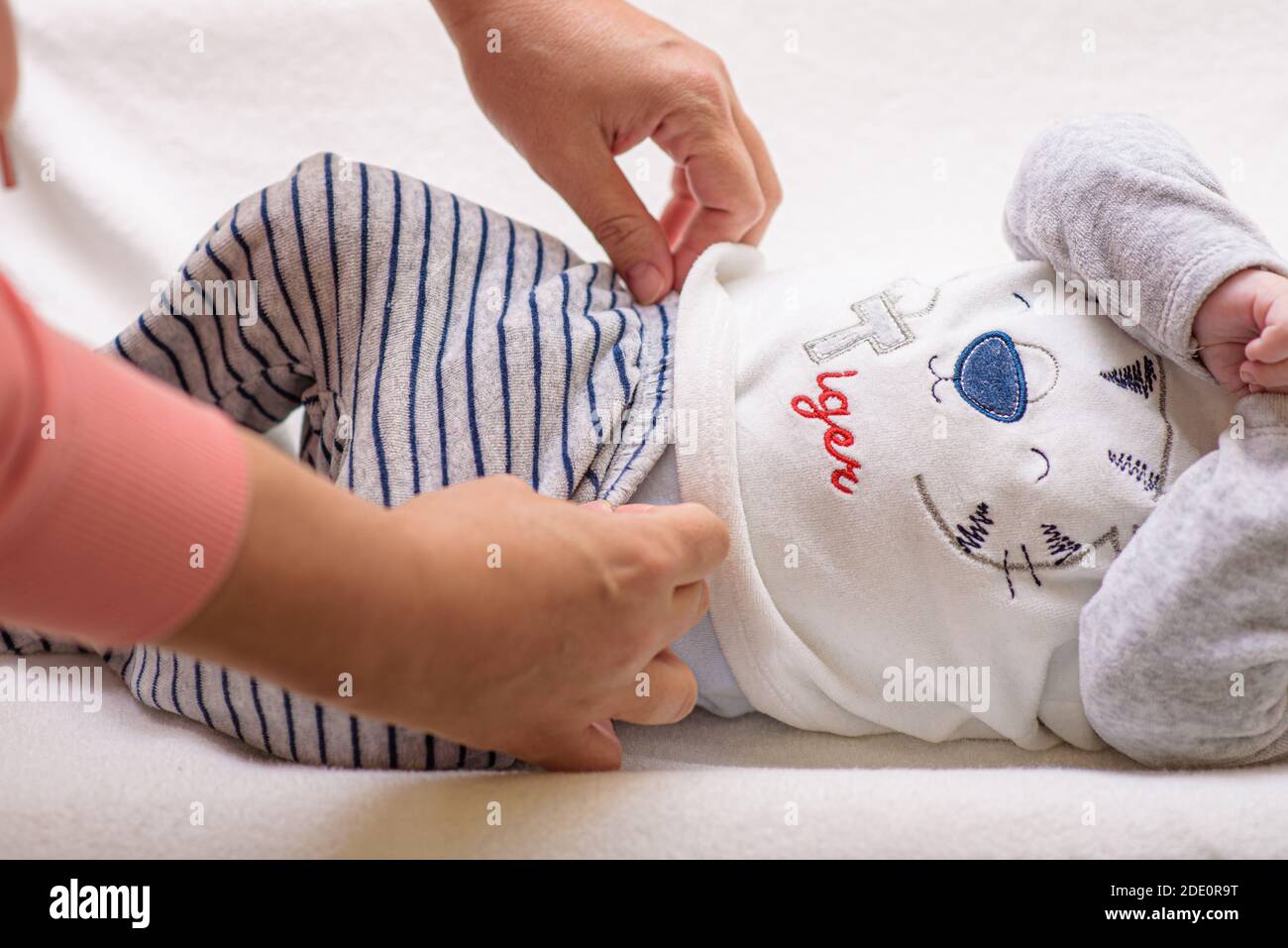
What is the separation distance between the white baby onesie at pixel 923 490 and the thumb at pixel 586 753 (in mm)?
119

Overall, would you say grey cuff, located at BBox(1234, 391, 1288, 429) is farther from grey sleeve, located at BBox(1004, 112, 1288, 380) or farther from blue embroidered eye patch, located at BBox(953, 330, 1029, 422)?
blue embroidered eye patch, located at BBox(953, 330, 1029, 422)

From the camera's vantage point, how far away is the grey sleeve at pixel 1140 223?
0.89 metres

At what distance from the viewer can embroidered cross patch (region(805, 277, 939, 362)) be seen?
3.10 feet

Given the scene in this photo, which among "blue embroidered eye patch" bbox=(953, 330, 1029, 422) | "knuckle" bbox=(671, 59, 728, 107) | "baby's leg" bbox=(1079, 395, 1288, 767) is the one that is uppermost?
"knuckle" bbox=(671, 59, 728, 107)

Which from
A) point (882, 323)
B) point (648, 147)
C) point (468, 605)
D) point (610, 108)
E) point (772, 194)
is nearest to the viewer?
point (468, 605)

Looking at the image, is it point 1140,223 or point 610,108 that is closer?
point 1140,223

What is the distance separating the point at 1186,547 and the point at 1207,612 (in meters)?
0.05

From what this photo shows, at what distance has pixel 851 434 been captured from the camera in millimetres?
909

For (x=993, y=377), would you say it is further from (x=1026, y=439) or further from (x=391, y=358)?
(x=391, y=358)

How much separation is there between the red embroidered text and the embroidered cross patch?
1.1 inches

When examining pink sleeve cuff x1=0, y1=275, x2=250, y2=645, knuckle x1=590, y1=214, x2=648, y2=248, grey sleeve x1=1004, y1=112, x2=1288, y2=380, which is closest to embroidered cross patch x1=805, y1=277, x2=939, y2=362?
grey sleeve x1=1004, y1=112, x2=1288, y2=380

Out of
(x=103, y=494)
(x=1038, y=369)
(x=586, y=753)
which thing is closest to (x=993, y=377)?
(x=1038, y=369)
